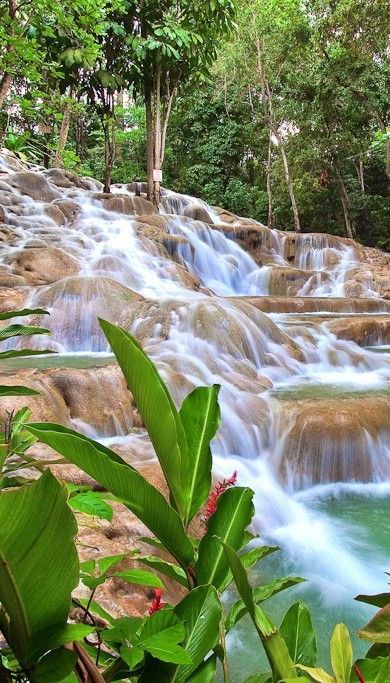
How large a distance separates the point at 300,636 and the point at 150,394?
19.0 inches

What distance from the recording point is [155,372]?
1.81 feet

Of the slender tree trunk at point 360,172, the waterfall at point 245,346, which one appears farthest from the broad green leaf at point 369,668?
the slender tree trunk at point 360,172

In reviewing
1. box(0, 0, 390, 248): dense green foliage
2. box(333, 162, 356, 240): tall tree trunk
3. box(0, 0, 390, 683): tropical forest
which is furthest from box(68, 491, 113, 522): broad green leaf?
A: box(333, 162, 356, 240): tall tree trunk

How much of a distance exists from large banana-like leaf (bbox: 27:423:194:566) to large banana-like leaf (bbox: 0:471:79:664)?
0.09m

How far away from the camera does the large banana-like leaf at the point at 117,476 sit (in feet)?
1.77

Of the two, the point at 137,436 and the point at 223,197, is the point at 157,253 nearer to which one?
the point at 137,436

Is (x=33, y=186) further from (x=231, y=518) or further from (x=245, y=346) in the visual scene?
(x=231, y=518)

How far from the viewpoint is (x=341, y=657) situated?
63 centimetres

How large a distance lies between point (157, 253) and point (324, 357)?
18.6 feet

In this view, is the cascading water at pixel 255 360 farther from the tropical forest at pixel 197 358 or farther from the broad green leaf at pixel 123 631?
the broad green leaf at pixel 123 631

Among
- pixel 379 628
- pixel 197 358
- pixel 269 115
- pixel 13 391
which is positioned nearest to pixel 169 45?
pixel 269 115

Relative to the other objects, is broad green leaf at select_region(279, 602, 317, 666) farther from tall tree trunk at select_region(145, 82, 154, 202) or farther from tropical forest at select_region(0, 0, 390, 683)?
tall tree trunk at select_region(145, 82, 154, 202)

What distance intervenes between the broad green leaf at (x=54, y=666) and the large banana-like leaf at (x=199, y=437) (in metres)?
0.20

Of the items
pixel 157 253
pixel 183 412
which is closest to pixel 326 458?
pixel 183 412
